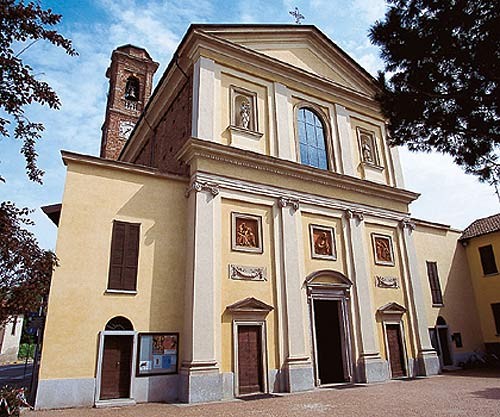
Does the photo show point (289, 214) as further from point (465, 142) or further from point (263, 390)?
point (465, 142)

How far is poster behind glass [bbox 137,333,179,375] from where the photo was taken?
33.6 feet

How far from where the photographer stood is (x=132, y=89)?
83.1 feet

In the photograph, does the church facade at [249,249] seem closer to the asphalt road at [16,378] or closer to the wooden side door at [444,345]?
the wooden side door at [444,345]

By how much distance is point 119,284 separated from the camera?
10.6m

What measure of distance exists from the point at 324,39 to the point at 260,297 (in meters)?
12.6

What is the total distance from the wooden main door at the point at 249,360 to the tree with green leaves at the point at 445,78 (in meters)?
7.29

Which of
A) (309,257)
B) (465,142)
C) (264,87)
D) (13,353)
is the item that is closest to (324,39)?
(264,87)

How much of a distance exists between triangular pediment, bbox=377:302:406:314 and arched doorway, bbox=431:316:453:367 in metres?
2.94

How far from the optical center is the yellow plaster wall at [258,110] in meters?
13.5

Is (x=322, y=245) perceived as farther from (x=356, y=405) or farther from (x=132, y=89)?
(x=132, y=89)

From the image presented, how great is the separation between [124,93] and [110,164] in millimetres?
15458

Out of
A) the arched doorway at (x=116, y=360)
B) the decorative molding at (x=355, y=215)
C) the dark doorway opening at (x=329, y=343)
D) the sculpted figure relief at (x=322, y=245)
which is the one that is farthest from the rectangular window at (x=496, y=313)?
the arched doorway at (x=116, y=360)

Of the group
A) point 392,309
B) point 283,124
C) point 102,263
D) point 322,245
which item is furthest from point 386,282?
point 102,263

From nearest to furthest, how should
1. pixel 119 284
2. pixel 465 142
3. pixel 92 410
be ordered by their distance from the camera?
pixel 465 142 < pixel 92 410 < pixel 119 284
